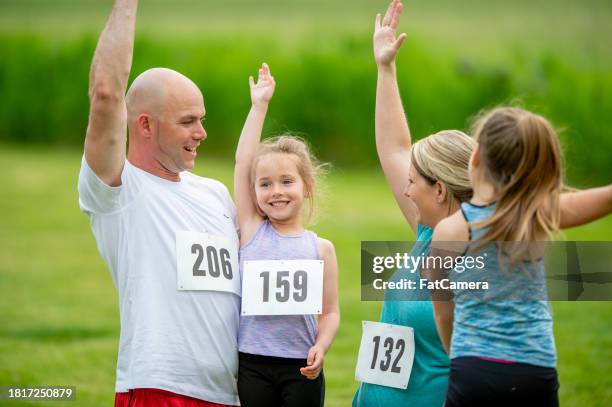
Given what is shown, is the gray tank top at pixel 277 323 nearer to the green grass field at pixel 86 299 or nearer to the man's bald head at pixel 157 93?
the green grass field at pixel 86 299

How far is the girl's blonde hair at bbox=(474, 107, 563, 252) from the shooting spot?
108 inches

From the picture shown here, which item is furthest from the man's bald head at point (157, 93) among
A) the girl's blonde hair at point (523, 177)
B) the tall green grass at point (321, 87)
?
the tall green grass at point (321, 87)

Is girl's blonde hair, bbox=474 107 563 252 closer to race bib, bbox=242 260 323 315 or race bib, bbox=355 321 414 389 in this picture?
race bib, bbox=355 321 414 389

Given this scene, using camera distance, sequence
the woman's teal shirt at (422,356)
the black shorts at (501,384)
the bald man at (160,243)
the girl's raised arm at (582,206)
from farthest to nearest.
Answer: the woman's teal shirt at (422,356), the bald man at (160,243), the girl's raised arm at (582,206), the black shorts at (501,384)

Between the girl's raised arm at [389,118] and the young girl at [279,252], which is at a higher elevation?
the girl's raised arm at [389,118]

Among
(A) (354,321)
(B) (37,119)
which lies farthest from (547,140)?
(B) (37,119)

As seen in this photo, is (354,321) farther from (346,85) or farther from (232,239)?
(346,85)

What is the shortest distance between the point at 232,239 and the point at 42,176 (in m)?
13.0

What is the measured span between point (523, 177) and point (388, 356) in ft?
2.94

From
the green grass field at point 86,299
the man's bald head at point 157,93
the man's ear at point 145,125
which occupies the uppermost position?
the man's bald head at point 157,93

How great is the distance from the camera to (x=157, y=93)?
11.3 ft

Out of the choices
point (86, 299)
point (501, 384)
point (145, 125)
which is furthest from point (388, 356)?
point (86, 299)

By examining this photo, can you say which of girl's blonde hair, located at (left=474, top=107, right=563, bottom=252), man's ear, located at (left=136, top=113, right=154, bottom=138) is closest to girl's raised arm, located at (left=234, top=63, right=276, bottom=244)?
man's ear, located at (left=136, top=113, right=154, bottom=138)

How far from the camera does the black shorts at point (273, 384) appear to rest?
3.32m
